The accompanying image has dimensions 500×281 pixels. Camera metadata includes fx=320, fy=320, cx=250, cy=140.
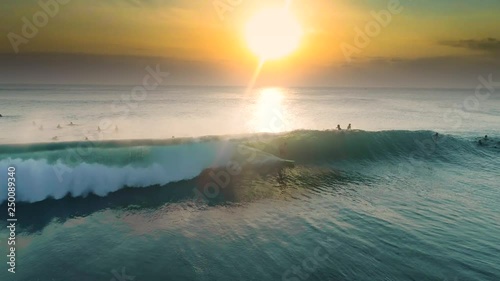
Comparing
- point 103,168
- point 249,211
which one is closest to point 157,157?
point 103,168

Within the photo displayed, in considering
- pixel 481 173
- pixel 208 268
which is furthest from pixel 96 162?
pixel 481 173

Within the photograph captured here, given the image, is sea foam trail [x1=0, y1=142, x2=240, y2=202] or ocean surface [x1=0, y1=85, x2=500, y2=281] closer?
ocean surface [x1=0, y1=85, x2=500, y2=281]

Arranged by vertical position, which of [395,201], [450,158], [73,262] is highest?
[450,158]

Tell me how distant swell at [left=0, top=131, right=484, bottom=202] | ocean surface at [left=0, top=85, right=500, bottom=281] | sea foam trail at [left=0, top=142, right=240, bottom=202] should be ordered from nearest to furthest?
ocean surface at [left=0, top=85, right=500, bottom=281]
sea foam trail at [left=0, top=142, right=240, bottom=202]
distant swell at [left=0, top=131, right=484, bottom=202]

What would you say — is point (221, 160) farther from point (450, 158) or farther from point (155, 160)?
point (450, 158)

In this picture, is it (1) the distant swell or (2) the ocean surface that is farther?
(1) the distant swell

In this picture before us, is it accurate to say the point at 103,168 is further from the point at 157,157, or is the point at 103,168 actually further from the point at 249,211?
the point at 249,211

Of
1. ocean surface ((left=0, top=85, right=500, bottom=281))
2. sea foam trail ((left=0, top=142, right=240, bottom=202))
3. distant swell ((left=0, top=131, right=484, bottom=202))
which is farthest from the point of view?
distant swell ((left=0, top=131, right=484, bottom=202))

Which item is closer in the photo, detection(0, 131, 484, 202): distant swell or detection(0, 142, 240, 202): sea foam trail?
detection(0, 142, 240, 202): sea foam trail

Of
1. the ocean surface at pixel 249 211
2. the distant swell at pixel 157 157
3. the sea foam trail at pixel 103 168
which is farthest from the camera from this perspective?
the distant swell at pixel 157 157
